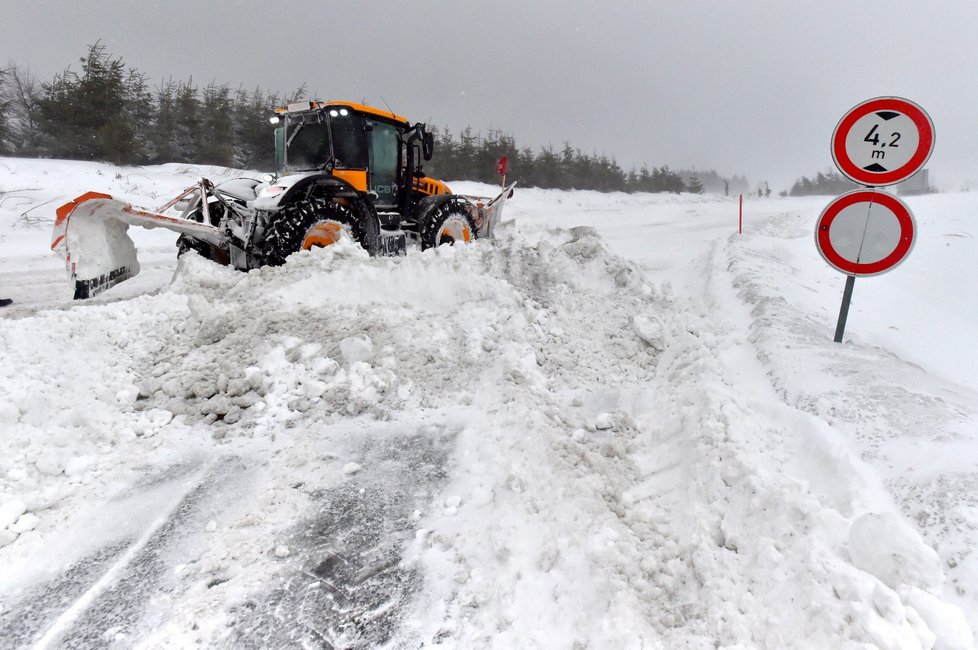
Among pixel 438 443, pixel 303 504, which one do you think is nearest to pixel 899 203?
pixel 438 443

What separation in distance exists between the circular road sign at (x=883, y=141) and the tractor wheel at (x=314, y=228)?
4650 millimetres

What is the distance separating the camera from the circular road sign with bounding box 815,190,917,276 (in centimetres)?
349

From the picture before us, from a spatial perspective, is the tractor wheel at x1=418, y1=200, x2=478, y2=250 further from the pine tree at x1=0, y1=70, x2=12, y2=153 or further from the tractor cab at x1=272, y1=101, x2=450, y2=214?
the pine tree at x1=0, y1=70, x2=12, y2=153

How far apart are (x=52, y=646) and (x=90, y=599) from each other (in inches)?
8.6

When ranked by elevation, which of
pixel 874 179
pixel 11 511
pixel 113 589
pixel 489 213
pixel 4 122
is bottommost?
pixel 113 589

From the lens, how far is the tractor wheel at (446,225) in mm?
7996

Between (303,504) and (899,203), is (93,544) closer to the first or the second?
(303,504)

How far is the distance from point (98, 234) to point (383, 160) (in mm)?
3844

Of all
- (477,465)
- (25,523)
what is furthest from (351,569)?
(25,523)

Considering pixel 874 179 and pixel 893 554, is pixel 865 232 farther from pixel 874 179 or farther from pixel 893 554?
pixel 893 554

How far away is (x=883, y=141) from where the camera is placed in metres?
3.44

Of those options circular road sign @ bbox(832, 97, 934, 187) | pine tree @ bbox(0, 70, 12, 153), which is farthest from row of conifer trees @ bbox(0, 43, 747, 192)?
circular road sign @ bbox(832, 97, 934, 187)

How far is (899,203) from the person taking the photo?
3.46 metres

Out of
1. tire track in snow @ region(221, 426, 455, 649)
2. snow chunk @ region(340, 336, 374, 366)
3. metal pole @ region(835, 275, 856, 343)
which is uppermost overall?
metal pole @ region(835, 275, 856, 343)
